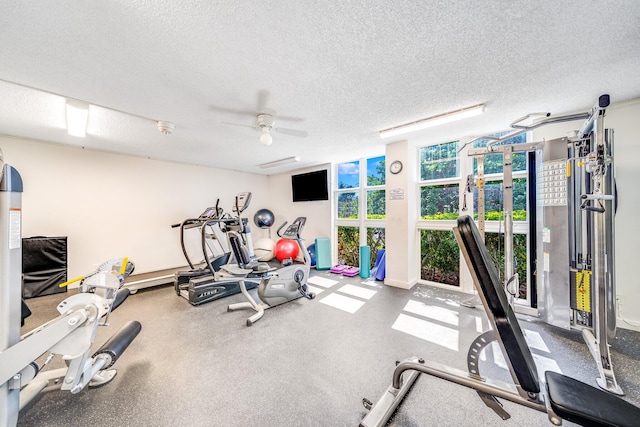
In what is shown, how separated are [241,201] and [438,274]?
361 centimetres

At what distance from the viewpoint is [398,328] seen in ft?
8.20

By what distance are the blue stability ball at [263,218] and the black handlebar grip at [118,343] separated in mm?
4018

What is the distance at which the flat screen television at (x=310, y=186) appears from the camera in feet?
17.3

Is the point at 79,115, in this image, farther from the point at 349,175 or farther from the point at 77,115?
the point at 349,175

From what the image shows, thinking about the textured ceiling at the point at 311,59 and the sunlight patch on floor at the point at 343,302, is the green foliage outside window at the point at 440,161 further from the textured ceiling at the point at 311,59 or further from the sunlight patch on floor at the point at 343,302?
the sunlight patch on floor at the point at 343,302

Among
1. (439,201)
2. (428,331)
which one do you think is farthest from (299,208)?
(428,331)

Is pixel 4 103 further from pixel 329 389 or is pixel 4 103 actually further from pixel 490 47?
pixel 490 47

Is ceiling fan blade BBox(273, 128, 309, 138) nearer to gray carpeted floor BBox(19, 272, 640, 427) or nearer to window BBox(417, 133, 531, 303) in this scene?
window BBox(417, 133, 531, 303)

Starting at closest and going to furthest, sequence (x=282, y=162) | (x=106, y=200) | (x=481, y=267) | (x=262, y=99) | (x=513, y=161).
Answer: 1. (x=481, y=267)
2. (x=262, y=99)
3. (x=513, y=161)
4. (x=106, y=200)
5. (x=282, y=162)

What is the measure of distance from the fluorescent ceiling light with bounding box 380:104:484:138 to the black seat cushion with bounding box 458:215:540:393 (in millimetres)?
1989

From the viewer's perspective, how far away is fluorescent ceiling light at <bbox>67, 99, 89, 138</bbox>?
2.21m

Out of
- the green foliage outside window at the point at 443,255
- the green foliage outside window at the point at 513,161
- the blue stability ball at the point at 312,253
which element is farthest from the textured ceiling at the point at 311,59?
the blue stability ball at the point at 312,253

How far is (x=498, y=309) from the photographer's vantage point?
3.49 ft

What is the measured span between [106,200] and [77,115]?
7.20 feet
